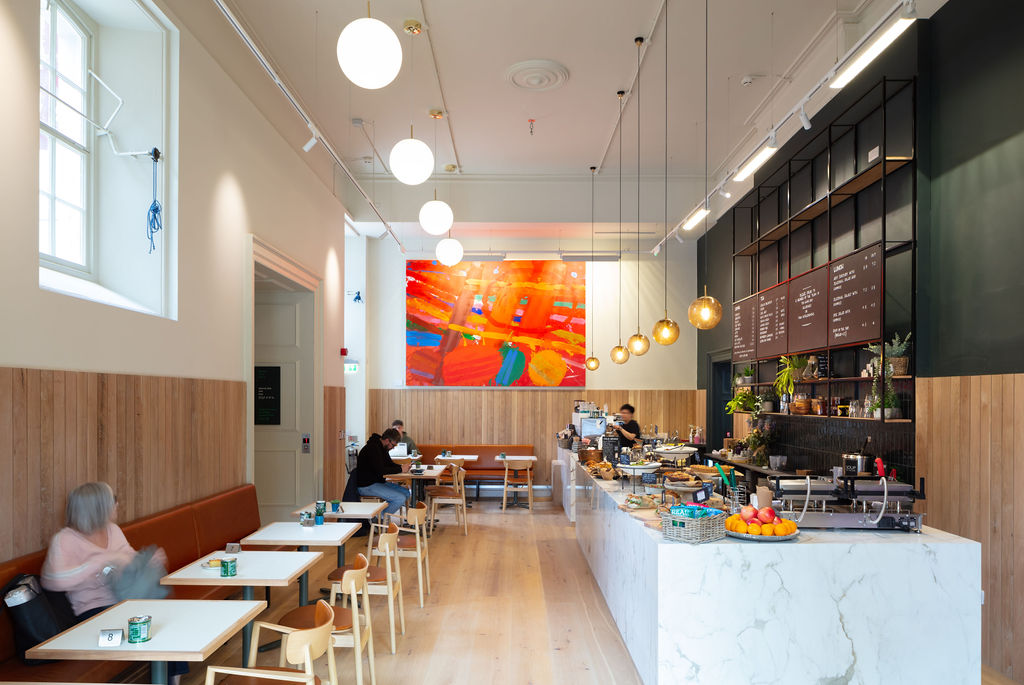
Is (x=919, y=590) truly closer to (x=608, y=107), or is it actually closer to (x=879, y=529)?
(x=879, y=529)

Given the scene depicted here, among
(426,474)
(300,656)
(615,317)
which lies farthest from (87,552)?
(615,317)

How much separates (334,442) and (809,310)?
19.9ft

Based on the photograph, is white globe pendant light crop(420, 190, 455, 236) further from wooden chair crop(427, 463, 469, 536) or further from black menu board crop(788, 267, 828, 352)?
wooden chair crop(427, 463, 469, 536)

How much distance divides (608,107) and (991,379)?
494cm

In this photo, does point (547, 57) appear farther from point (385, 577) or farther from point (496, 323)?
point (496, 323)

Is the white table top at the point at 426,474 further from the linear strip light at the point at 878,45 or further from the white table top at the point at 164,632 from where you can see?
the linear strip light at the point at 878,45

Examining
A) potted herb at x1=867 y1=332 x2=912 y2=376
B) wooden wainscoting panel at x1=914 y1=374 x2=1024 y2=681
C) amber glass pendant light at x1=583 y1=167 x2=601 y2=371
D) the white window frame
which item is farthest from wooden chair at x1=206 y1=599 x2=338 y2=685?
amber glass pendant light at x1=583 y1=167 x2=601 y2=371

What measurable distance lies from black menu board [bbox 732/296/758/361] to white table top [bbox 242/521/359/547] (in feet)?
17.2

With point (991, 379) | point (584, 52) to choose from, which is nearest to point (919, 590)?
point (991, 379)

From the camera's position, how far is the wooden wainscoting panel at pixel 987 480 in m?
3.95

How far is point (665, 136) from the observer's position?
8.50 metres

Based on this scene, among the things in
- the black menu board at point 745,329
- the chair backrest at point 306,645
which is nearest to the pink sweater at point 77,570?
the chair backrest at point 306,645

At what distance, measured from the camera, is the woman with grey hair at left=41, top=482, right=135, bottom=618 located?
10.9ft

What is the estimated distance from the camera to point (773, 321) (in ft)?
24.4
